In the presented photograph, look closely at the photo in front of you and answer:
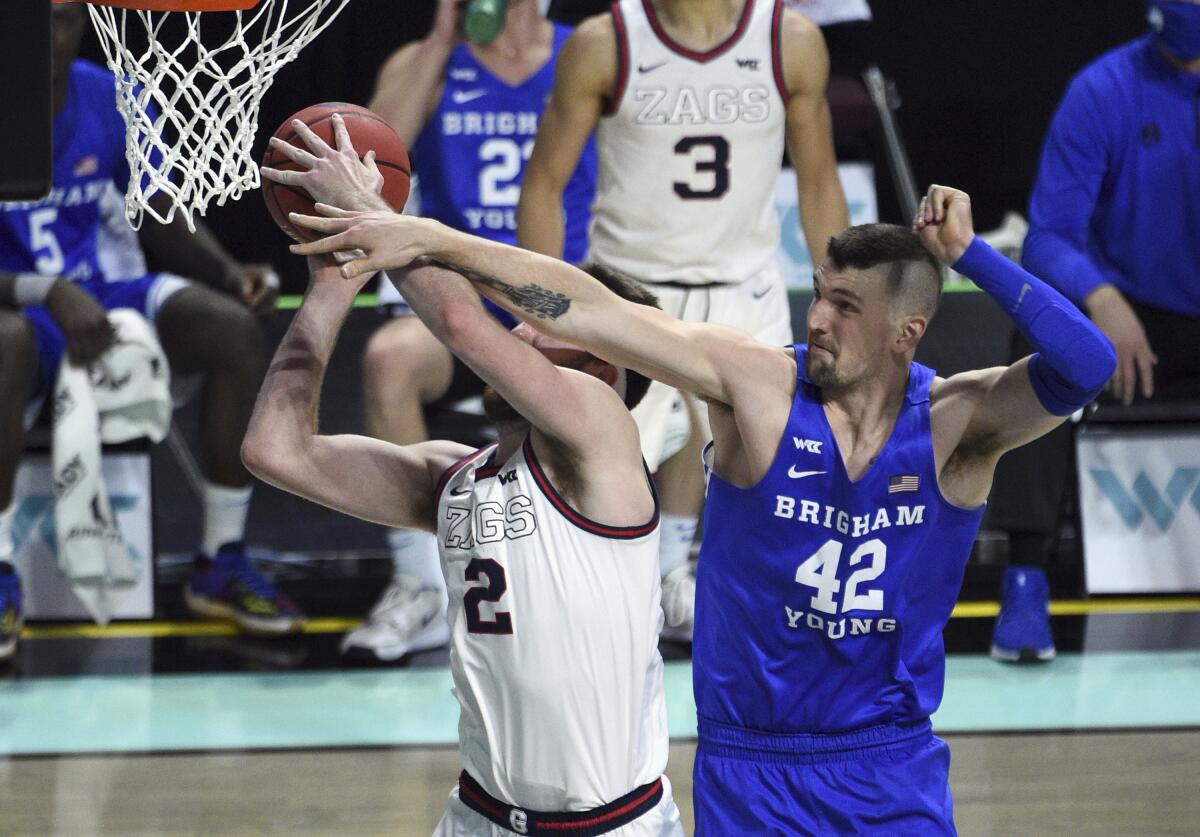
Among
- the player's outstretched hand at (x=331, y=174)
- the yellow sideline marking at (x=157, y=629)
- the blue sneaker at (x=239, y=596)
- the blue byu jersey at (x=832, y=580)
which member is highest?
the player's outstretched hand at (x=331, y=174)

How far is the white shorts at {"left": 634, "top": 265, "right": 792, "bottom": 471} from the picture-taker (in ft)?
17.3

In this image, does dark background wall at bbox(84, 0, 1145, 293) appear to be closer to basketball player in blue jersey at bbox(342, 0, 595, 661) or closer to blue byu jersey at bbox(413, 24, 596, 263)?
basketball player in blue jersey at bbox(342, 0, 595, 661)

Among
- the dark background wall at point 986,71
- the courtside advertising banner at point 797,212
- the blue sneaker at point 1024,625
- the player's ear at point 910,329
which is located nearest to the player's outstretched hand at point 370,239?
the player's ear at point 910,329

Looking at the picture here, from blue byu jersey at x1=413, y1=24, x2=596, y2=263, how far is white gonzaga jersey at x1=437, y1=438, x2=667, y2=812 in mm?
3146

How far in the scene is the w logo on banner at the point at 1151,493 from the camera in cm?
624

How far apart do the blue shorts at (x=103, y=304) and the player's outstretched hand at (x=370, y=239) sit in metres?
3.26

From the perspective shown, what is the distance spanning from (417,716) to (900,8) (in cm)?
503

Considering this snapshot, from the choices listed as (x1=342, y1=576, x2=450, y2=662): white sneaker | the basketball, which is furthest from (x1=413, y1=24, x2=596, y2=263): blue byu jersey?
the basketball

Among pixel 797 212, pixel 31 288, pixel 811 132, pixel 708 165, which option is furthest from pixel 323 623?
pixel 797 212

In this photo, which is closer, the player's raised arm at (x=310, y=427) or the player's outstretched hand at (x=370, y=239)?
the player's outstretched hand at (x=370, y=239)

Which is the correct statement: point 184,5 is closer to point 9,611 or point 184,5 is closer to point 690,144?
point 690,144

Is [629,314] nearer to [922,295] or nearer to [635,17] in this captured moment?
[922,295]

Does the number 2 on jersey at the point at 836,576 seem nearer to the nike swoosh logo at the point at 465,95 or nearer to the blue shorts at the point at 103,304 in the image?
the nike swoosh logo at the point at 465,95

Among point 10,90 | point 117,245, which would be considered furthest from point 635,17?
point 10,90
